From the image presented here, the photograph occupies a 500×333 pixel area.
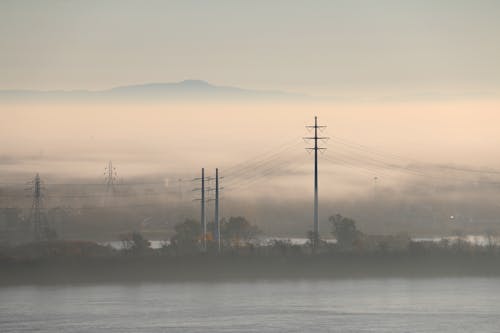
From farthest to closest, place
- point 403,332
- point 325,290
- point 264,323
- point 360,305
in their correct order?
point 325,290, point 360,305, point 264,323, point 403,332

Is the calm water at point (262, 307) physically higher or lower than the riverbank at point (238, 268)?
lower

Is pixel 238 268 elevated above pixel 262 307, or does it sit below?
above

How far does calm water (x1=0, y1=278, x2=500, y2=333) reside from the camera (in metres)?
73.8

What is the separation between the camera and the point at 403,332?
7062 centimetres

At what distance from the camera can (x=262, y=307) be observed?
272ft

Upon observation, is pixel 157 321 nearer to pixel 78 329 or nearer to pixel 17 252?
pixel 78 329

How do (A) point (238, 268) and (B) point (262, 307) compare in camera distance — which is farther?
(A) point (238, 268)

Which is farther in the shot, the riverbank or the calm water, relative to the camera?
the riverbank

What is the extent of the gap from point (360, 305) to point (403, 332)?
541 inches

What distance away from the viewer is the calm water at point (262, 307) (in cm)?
7375

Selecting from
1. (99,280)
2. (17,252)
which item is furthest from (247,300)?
(17,252)

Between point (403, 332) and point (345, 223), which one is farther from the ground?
point (345, 223)

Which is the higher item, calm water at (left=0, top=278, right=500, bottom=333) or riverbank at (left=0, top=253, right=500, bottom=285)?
riverbank at (left=0, top=253, right=500, bottom=285)

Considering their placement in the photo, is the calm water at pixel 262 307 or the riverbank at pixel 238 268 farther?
the riverbank at pixel 238 268
